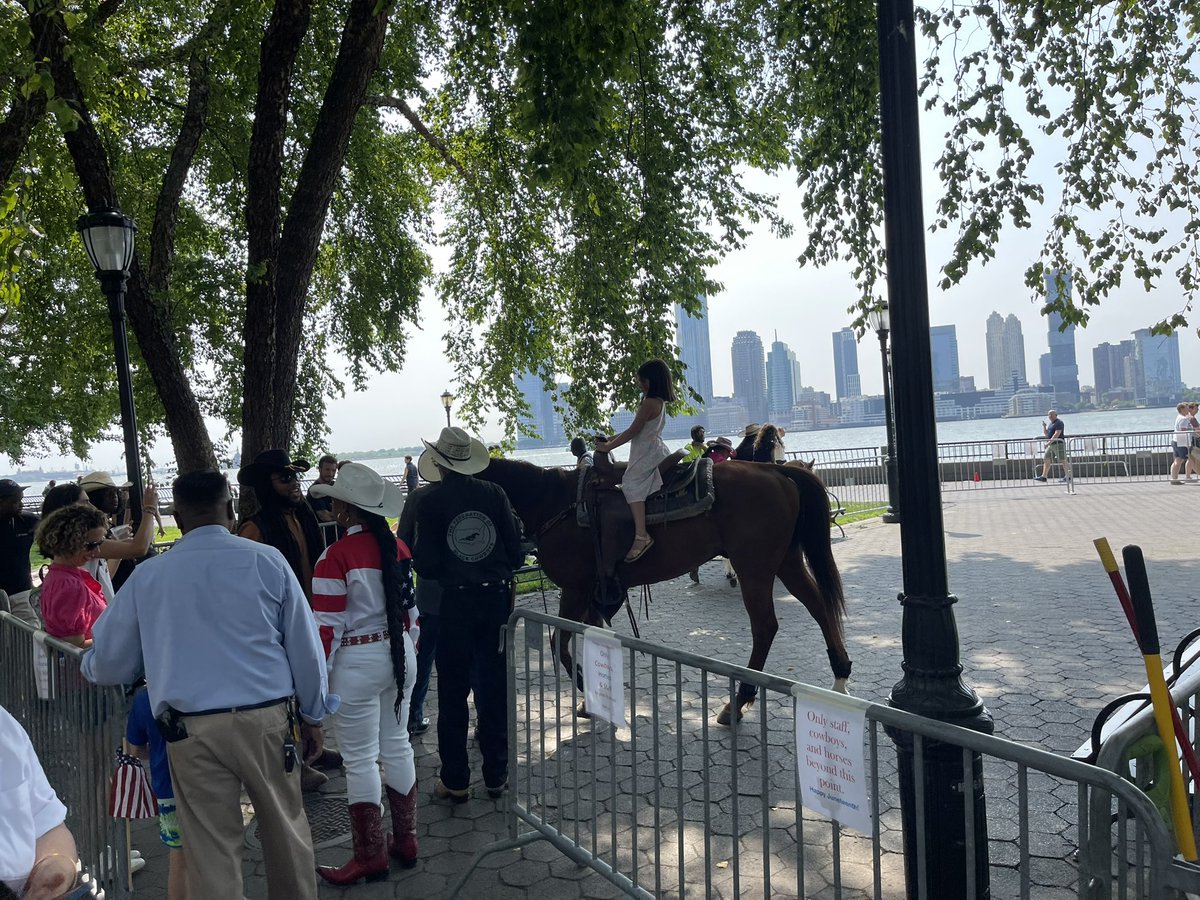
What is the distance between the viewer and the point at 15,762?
1937mm

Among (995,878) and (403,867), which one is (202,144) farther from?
(995,878)

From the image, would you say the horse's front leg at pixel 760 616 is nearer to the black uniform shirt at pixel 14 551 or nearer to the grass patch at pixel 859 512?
the black uniform shirt at pixel 14 551

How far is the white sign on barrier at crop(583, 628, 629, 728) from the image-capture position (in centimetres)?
351

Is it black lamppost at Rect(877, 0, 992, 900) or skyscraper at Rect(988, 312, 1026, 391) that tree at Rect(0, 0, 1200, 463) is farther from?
A: skyscraper at Rect(988, 312, 1026, 391)

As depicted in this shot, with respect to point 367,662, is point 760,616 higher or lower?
lower

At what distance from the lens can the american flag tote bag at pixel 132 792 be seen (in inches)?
136

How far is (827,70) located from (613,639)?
14.3ft

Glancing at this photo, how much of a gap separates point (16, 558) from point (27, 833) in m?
5.38

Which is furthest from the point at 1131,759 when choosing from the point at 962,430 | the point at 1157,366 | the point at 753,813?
the point at 962,430

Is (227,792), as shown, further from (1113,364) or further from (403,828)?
(1113,364)

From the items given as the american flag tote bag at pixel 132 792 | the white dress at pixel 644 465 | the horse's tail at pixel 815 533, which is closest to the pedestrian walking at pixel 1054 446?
the horse's tail at pixel 815 533

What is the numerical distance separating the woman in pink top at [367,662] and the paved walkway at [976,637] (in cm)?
23

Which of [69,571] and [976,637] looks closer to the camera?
[69,571]

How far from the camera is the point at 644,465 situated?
23.2 ft
